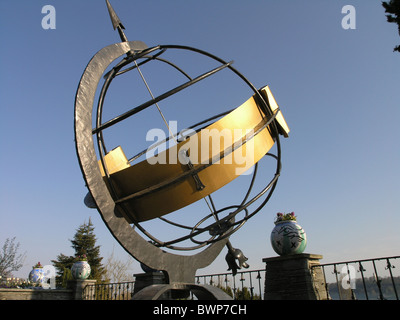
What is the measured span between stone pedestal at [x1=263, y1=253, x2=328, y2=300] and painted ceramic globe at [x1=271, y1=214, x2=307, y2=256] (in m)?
0.12

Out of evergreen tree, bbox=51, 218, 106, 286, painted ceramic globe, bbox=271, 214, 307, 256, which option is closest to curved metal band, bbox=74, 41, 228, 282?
painted ceramic globe, bbox=271, 214, 307, 256

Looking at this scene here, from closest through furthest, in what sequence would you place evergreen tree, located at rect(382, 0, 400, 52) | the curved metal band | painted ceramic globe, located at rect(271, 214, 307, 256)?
the curved metal band → painted ceramic globe, located at rect(271, 214, 307, 256) → evergreen tree, located at rect(382, 0, 400, 52)

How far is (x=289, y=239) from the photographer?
5164mm

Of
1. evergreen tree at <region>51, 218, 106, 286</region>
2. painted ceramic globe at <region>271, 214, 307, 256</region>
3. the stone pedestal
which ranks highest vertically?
evergreen tree at <region>51, 218, 106, 286</region>

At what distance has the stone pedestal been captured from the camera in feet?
15.9

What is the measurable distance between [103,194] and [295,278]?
3941 mm

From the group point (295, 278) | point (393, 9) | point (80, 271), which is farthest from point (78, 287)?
point (393, 9)

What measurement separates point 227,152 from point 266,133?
2.44 ft

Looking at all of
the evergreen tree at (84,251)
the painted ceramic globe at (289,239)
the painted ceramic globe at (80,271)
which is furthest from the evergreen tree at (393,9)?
the evergreen tree at (84,251)

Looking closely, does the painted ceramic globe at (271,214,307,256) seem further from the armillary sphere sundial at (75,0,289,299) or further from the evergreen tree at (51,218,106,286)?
the evergreen tree at (51,218,106,286)

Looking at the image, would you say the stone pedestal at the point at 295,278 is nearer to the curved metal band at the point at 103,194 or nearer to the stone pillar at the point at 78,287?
the curved metal band at the point at 103,194

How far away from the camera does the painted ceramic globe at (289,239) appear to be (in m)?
5.14

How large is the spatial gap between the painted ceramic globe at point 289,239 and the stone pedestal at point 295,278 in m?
0.12

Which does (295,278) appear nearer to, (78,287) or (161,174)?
(161,174)
